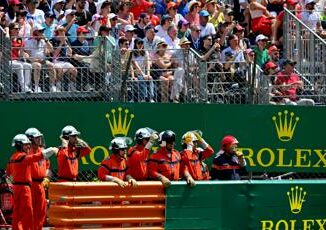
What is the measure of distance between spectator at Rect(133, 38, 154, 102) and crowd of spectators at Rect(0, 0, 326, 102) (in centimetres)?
2

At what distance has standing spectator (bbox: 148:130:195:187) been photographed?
21109 mm

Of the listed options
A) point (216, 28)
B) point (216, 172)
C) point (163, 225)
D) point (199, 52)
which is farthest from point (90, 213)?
point (216, 28)

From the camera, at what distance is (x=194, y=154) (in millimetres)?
21891

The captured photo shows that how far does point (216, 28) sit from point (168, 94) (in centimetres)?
408

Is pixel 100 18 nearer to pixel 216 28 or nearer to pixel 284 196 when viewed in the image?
pixel 216 28

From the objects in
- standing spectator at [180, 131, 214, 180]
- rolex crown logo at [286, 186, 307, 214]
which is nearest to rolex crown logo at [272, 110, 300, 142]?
standing spectator at [180, 131, 214, 180]

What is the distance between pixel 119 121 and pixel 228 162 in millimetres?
2340

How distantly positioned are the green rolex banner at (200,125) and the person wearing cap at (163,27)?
8.25 ft

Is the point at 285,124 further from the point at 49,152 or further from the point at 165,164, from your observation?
the point at 49,152

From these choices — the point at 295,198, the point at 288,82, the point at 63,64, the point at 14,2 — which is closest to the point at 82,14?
the point at 14,2

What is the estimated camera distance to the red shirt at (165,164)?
69.3 ft

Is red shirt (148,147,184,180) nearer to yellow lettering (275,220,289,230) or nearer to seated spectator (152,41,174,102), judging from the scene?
yellow lettering (275,220,289,230)

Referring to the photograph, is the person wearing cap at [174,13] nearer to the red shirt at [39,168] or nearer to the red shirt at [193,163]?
the red shirt at [193,163]

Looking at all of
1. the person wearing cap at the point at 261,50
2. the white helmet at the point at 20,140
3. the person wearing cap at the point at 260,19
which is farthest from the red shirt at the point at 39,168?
the person wearing cap at the point at 260,19
